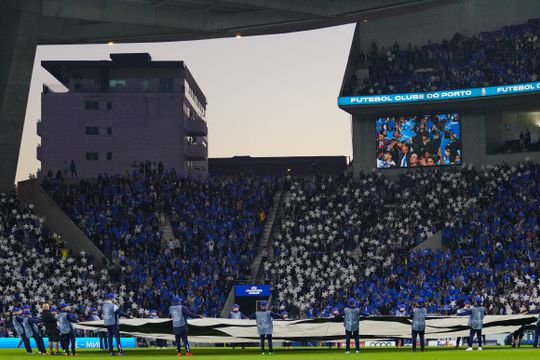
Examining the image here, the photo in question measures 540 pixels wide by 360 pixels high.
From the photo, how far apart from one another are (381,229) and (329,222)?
3634 mm

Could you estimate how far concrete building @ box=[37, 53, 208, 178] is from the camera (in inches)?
5153

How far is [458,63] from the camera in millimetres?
78312

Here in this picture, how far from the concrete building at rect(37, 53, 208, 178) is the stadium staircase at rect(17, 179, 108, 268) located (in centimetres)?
5432

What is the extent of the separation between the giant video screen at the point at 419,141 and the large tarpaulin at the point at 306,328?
3689 cm

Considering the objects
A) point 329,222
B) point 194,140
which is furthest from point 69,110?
point 329,222

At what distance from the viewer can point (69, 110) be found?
131625mm

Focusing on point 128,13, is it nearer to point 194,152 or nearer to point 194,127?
point 194,152

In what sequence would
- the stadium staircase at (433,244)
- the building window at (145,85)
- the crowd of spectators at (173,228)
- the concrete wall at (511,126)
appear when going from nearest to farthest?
the crowd of spectators at (173,228) < the stadium staircase at (433,244) < the concrete wall at (511,126) < the building window at (145,85)

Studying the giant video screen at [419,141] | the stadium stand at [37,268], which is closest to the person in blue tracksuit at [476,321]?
the stadium stand at [37,268]

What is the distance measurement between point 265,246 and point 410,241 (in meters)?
9.65

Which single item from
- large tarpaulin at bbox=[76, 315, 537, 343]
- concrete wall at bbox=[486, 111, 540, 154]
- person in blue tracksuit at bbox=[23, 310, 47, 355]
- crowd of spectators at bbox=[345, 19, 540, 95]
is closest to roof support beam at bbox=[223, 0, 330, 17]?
crowd of spectators at bbox=[345, 19, 540, 95]

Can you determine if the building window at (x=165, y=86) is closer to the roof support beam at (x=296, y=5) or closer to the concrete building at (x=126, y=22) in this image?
the concrete building at (x=126, y=22)

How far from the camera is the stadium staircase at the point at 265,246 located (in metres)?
66.3

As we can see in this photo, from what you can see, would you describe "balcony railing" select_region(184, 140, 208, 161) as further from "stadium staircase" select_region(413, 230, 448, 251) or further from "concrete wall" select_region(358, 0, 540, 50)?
"stadium staircase" select_region(413, 230, 448, 251)
